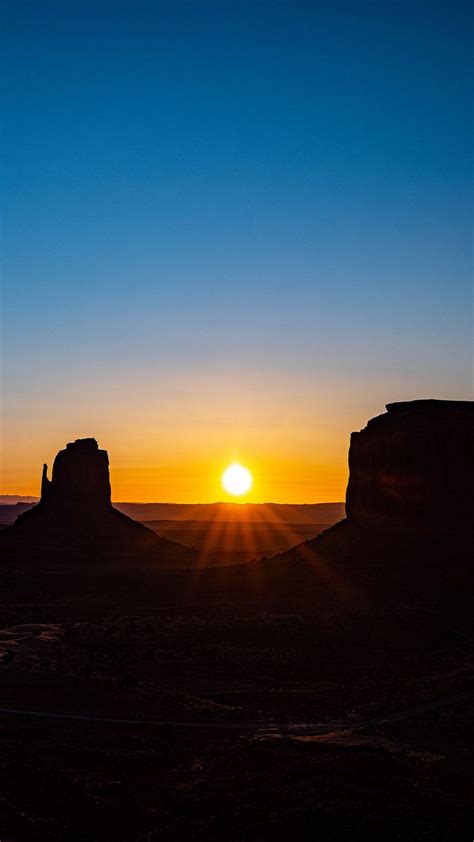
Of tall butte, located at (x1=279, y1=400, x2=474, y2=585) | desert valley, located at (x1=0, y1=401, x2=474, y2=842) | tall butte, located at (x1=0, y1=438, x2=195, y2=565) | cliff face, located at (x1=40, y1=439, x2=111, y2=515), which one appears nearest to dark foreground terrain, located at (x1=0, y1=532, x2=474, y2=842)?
desert valley, located at (x1=0, y1=401, x2=474, y2=842)

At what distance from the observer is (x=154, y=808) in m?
15.1

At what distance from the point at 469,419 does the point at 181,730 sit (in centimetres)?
3995

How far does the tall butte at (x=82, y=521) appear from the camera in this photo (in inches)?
3228

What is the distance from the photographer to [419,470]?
54938 millimetres

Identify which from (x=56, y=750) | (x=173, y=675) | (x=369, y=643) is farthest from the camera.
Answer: (x=369, y=643)

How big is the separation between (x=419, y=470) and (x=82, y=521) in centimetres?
4349

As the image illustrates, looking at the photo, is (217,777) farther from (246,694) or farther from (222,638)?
(222,638)

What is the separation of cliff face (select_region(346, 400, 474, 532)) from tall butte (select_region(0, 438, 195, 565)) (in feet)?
90.9

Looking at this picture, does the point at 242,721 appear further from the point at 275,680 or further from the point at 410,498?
the point at 410,498

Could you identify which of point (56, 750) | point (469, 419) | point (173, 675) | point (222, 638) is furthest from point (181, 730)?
point (469, 419)

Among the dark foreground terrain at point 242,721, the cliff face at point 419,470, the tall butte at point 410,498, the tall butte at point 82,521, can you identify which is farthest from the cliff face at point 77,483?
the dark foreground terrain at point 242,721

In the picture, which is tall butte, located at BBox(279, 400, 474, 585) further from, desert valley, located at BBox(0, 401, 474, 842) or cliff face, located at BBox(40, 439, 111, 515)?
cliff face, located at BBox(40, 439, 111, 515)

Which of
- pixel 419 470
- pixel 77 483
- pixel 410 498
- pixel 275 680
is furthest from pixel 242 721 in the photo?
pixel 77 483

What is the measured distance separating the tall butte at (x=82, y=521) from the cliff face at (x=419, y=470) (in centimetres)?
2769
